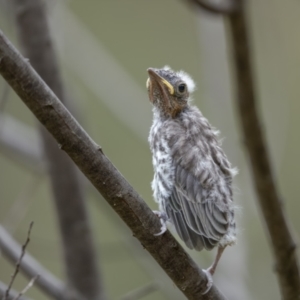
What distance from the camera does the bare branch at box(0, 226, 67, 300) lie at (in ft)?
A: 8.63

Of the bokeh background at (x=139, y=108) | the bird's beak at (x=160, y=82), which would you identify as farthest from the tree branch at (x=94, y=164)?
the bokeh background at (x=139, y=108)

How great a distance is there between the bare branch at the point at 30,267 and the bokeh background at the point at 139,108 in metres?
0.72

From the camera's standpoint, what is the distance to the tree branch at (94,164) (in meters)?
1.60

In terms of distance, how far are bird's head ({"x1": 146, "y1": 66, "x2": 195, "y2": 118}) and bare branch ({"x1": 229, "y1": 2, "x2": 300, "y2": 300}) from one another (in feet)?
2.44

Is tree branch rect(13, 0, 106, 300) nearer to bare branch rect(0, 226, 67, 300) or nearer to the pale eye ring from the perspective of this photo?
bare branch rect(0, 226, 67, 300)

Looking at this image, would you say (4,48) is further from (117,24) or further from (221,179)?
(117,24)

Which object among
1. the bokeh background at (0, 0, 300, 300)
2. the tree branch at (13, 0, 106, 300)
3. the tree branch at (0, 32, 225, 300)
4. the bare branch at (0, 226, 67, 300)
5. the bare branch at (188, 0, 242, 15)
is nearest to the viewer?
the bare branch at (188, 0, 242, 15)

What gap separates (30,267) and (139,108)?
1736 mm

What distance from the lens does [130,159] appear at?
5918 millimetres

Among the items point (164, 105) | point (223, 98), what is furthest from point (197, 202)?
point (223, 98)


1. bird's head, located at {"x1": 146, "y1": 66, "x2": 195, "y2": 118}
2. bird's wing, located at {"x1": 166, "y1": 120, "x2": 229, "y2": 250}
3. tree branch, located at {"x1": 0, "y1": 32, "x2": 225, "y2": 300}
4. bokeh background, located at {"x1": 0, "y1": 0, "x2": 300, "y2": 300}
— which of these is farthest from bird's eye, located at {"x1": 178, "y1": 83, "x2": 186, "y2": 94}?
bokeh background, located at {"x1": 0, "y1": 0, "x2": 300, "y2": 300}

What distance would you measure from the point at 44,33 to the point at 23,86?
1.47 meters

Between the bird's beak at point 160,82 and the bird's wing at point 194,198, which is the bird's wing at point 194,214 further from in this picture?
the bird's beak at point 160,82

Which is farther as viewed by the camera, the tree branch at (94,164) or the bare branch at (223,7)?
the tree branch at (94,164)
